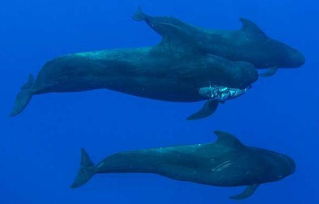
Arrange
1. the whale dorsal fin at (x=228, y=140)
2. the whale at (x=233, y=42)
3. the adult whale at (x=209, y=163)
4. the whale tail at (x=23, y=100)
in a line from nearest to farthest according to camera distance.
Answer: the whale dorsal fin at (x=228, y=140), the adult whale at (x=209, y=163), the whale at (x=233, y=42), the whale tail at (x=23, y=100)

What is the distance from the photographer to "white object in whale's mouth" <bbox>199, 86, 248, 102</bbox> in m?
12.5

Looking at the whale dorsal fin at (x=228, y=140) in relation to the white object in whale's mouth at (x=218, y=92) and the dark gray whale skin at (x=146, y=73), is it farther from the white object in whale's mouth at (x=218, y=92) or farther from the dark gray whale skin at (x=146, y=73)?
the dark gray whale skin at (x=146, y=73)

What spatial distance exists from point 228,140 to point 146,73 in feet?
7.48

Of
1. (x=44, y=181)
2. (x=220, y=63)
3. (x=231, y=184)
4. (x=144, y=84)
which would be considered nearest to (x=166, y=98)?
(x=144, y=84)

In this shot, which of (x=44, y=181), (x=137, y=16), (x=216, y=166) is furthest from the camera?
(x=44, y=181)

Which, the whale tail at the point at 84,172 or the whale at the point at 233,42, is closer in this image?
the whale at the point at 233,42

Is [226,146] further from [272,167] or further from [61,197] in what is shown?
[61,197]

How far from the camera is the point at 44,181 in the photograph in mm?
20109

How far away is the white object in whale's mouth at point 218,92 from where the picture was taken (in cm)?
1248

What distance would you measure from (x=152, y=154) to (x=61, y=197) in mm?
8454

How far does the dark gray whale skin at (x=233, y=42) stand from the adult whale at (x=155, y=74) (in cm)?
36

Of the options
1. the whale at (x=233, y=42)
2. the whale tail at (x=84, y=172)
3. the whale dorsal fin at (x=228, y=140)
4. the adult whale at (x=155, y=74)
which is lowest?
the whale tail at (x=84, y=172)

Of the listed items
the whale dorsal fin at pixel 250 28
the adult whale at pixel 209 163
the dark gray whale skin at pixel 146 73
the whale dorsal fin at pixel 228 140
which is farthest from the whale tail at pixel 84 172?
the whale dorsal fin at pixel 250 28

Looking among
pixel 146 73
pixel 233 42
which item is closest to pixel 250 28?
pixel 233 42
